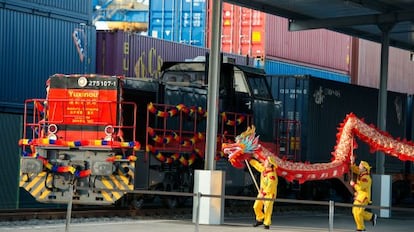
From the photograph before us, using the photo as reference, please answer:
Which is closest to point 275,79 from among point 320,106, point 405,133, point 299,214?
point 320,106

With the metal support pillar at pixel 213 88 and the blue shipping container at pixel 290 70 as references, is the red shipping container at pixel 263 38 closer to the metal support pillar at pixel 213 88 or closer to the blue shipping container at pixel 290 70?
the blue shipping container at pixel 290 70

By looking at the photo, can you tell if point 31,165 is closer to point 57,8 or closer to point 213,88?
point 213,88

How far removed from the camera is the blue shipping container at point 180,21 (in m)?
31.7

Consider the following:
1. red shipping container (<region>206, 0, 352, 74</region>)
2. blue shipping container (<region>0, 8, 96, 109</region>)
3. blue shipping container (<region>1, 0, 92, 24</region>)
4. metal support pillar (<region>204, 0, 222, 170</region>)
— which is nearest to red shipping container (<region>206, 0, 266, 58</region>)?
red shipping container (<region>206, 0, 352, 74</region>)

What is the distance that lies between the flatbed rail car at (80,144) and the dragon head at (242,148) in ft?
6.31

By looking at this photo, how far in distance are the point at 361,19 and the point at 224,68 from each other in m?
5.42

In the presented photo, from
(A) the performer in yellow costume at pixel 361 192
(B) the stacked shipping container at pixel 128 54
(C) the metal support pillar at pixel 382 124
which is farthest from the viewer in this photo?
(B) the stacked shipping container at pixel 128 54

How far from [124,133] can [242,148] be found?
293 cm

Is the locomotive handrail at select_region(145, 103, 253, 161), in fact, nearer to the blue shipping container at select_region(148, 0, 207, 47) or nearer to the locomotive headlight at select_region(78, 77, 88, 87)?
the locomotive headlight at select_region(78, 77, 88, 87)

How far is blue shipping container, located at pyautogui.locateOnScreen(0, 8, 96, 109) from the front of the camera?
21312mm

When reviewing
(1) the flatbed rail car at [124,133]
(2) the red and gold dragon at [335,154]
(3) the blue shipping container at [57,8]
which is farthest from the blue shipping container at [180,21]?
(2) the red and gold dragon at [335,154]

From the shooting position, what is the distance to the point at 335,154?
17.3 meters

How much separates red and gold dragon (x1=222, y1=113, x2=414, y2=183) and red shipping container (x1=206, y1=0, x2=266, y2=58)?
1383 centimetres

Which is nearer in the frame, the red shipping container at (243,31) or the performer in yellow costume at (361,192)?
the performer in yellow costume at (361,192)
